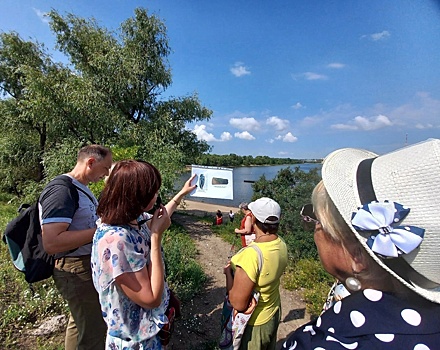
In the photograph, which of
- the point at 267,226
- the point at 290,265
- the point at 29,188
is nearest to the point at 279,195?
the point at 290,265

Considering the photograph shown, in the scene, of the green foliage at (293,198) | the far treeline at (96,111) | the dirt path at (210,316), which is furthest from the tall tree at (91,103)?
the dirt path at (210,316)

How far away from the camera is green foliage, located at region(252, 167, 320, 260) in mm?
5973

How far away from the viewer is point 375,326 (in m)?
0.72

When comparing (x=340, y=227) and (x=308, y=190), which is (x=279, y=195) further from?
(x=340, y=227)

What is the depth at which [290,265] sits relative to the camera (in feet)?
18.6

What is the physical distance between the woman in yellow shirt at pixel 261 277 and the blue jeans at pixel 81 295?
1107 millimetres

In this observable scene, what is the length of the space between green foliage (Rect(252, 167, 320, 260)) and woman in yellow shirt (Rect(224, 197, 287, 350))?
4035 mm

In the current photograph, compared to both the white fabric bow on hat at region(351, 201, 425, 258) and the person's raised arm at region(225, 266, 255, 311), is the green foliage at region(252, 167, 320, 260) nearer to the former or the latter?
the person's raised arm at region(225, 266, 255, 311)

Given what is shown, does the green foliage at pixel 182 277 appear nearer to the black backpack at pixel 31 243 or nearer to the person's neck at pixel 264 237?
the black backpack at pixel 31 243

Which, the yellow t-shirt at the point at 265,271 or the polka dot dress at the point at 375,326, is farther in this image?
the yellow t-shirt at the point at 265,271

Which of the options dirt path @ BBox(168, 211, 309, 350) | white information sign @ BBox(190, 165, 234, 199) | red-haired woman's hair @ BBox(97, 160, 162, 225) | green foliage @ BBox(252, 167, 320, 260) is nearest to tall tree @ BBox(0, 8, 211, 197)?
green foliage @ BBox(252, 167, 320, 260)

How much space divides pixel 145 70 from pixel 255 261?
35.0 ft

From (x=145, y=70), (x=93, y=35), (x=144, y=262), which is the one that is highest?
(x=93, y=35)

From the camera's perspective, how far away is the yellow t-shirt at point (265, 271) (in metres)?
1.87
